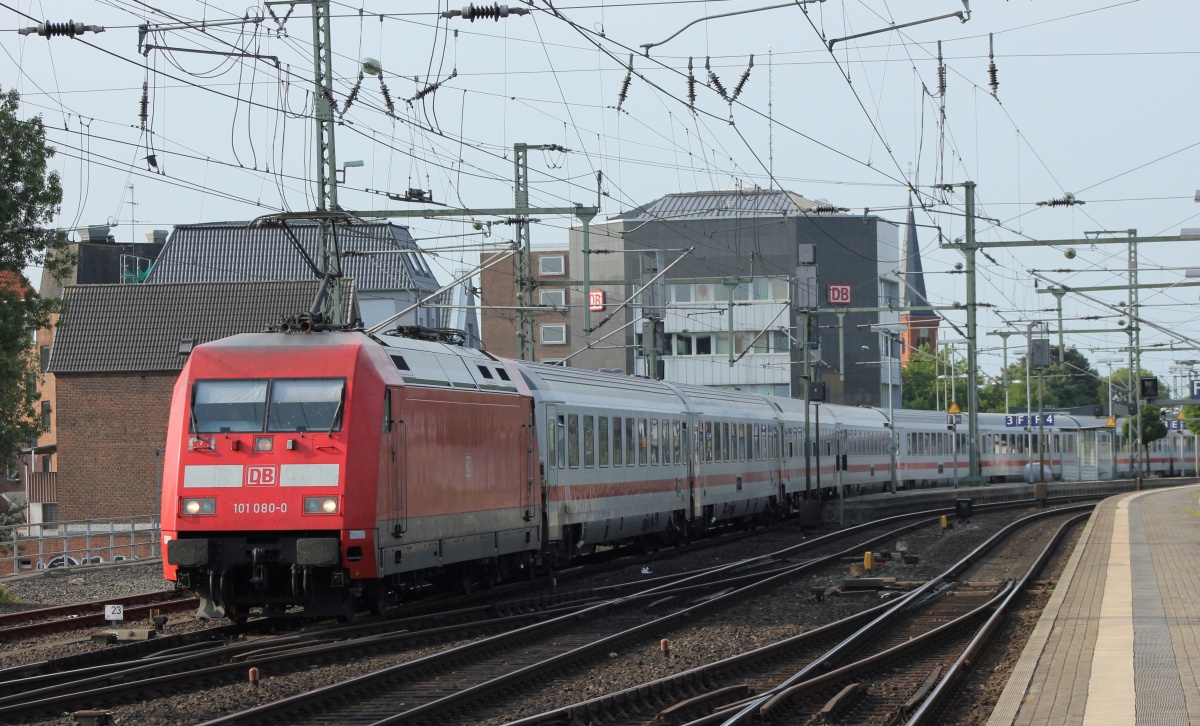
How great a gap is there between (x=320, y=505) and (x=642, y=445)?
1281 cm

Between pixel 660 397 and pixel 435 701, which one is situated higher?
pixel 660 397

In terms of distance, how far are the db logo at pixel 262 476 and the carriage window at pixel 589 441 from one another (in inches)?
356

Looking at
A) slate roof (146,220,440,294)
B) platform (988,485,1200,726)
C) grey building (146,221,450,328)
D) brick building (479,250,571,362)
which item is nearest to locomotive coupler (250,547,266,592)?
platform (988,485,1200,726)

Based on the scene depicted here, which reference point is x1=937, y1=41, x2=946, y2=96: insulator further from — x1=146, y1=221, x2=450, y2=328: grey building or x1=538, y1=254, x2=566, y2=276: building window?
x1=538, y1=254, x2=566, y2=276: building window

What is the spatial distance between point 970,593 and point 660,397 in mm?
9921

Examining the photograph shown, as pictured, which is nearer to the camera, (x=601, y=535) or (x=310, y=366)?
(x=310, y=366)

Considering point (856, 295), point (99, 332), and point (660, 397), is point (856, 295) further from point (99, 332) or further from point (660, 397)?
point (660, 397)

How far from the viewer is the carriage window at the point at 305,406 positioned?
49.0ft

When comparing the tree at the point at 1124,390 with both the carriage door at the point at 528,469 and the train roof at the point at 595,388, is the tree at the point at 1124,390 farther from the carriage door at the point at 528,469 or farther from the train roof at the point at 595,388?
the carriage door at the point at 528,469

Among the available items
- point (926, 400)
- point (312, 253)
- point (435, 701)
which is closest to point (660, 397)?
point (435, 701)

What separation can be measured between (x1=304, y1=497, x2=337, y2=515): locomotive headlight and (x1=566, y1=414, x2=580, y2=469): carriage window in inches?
318

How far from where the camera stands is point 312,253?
6812 centimetres

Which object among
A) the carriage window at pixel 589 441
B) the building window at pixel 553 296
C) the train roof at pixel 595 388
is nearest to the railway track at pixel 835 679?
the train roof at pixel 595 388

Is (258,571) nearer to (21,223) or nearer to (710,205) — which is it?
(21,223)
